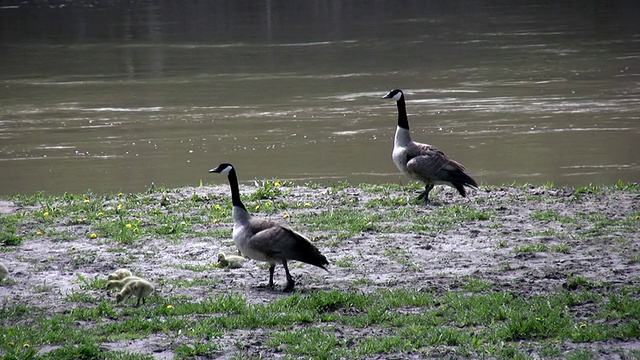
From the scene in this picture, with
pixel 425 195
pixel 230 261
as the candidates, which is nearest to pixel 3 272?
pixel 230 261

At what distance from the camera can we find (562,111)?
2042 cm

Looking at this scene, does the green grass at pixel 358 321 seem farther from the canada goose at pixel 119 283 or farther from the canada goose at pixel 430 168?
the canada goose at pixel 430 168

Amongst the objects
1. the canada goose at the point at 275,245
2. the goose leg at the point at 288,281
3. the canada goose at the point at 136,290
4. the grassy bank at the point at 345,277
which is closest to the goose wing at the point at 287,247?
the canada goose at the point at 275,245

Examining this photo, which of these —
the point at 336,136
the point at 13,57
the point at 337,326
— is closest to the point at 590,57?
the point at 336,136

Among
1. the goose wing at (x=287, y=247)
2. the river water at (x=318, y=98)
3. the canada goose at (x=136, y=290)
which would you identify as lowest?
the river water at (x=318, y=98)

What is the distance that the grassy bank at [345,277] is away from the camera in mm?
7281

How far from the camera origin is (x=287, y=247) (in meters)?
8.62

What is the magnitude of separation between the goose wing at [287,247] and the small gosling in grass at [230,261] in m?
0.97

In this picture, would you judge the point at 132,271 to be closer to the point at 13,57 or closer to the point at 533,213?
the point at 533,213

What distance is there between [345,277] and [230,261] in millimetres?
1267

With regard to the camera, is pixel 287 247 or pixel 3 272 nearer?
pixel 287 247

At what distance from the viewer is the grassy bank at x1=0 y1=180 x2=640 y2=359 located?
23.9ft

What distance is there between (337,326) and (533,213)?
472 cm

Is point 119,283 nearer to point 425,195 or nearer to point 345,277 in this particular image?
point 345,277
